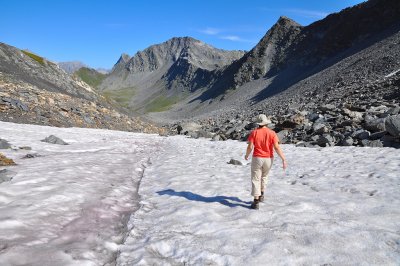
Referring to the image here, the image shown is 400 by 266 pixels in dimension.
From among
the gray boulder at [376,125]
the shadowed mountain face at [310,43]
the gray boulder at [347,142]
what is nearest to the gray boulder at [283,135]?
the gray boulder at [347,142]

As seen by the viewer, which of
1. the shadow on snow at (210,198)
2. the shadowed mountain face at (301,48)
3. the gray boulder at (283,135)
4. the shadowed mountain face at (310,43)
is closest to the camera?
the shadow on snow at (210,198)

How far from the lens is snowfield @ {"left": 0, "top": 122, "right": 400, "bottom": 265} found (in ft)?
20.8

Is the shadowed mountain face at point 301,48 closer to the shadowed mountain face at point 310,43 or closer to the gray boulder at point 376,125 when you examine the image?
the shadowed mountain face at point 310,43

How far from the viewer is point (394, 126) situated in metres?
18.8

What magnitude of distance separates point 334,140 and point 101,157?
15497 mm

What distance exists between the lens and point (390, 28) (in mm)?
90562

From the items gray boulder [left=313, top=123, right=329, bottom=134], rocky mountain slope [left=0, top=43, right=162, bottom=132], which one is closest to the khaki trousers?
gray boulder [left=313, top=123, right=329, bottom=134]

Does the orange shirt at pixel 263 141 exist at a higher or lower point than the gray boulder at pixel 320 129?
lower

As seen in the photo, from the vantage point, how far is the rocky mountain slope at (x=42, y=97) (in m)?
38.2

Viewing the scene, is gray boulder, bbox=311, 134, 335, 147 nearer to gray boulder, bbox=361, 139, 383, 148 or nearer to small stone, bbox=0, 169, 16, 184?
gray boulder, bbox=361, 139, 383, 148

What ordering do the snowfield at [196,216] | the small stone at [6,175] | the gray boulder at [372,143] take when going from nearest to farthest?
the snowfield at [196,216] → the small stone at [6,175] → the gray boulder at [372,143]

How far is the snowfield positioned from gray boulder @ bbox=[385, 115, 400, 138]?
5130 mm

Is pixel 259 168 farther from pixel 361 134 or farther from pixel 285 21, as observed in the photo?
pixel 285 21

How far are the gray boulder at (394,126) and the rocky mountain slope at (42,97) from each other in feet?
114
